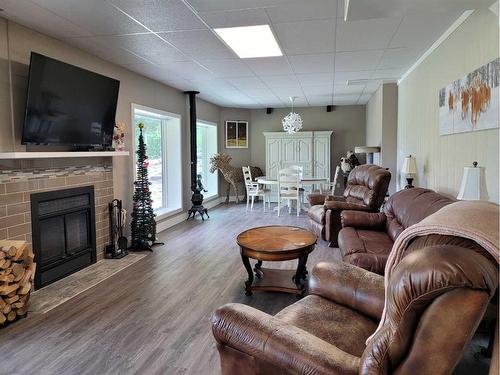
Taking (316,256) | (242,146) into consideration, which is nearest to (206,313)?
(316,256)

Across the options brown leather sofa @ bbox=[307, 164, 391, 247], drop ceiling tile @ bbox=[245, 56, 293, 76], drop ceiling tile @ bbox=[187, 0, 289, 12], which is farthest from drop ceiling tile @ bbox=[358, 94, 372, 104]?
drop ceiling tile @ bbox=[187, 0, 289, 12]

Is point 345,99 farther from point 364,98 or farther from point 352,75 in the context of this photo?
point 352,75

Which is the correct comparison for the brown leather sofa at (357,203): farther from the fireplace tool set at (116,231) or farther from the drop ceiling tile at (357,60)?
the fireplace tool set at (116,231)

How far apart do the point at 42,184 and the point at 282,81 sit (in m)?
4.02

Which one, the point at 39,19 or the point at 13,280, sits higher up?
the point at 39,19

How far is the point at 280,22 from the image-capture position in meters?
3.30

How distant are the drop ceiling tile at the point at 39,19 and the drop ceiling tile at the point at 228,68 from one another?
166cm

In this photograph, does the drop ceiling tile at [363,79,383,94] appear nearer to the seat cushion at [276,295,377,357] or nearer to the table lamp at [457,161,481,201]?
the table lamp at [457,161,481,201]

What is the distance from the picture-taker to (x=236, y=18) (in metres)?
3.19

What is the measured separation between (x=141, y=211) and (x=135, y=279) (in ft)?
4.27

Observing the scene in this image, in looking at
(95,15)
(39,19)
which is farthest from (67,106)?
(95,15)

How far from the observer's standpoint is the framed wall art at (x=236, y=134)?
31.9ft

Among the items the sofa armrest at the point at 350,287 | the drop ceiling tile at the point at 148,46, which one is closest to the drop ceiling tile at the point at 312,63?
the drop ceiling tile at the point at 148,46

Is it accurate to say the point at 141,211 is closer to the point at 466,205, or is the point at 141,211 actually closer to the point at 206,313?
the point at 206,313
